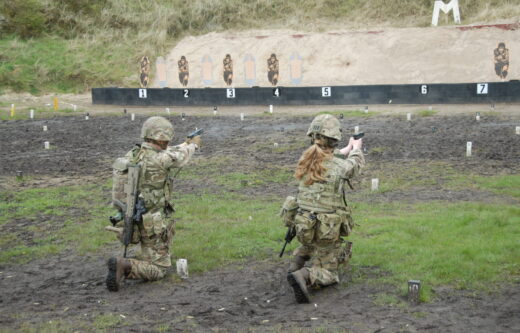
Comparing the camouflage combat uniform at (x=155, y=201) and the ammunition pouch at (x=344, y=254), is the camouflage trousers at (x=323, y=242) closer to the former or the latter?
the ammunition pouch at (x=344, y=254)

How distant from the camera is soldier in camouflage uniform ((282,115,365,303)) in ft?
23.8

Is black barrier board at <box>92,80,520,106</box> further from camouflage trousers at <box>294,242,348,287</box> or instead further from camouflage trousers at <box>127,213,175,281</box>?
camouflage trousers at <box>127,213,175,281</box>

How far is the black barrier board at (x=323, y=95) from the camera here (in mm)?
25641

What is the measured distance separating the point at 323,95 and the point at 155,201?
2107cm

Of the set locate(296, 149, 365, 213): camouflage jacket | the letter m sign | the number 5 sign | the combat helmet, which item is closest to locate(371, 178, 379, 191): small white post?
locate(296, 149, 365, 213): camouflage jacket

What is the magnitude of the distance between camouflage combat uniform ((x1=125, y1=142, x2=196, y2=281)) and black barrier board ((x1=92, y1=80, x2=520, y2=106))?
65.9 ft

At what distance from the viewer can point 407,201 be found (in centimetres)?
1167

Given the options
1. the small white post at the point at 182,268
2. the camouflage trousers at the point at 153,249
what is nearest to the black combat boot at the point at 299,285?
the small white post at the point at 182,268

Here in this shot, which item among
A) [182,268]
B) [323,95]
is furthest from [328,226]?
[323,95]

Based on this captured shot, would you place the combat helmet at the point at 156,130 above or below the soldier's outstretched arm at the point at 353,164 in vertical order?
above

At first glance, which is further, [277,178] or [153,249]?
[277,178]

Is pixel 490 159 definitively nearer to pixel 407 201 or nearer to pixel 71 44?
pixel 407 201

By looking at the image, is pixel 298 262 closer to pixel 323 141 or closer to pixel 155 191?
pixel 323 141

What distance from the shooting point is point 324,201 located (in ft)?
24.0
